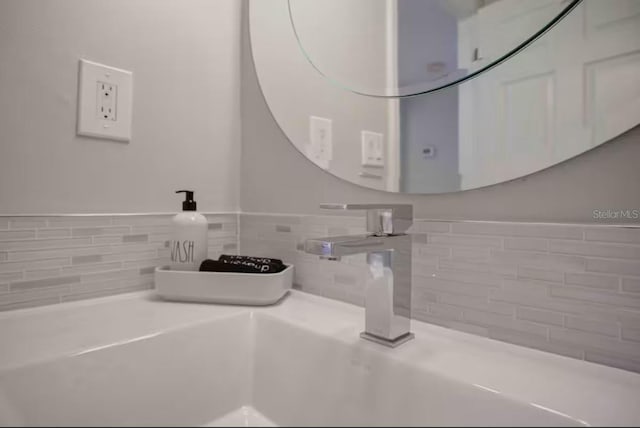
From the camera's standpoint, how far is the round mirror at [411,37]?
0.60 meters

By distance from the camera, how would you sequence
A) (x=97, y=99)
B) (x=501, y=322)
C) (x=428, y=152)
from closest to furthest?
(x=501, y=322)
(x=428, y=152)
(x=97, y=99)

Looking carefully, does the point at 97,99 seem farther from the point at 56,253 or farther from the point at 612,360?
the point at 612,360

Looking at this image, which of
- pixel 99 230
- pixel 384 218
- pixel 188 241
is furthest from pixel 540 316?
pixel 99 230

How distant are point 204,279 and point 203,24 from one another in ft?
2.14

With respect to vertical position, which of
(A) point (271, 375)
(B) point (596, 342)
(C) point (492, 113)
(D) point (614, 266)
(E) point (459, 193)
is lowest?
(A) point (271, 375)

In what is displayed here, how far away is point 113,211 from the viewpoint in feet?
2.72

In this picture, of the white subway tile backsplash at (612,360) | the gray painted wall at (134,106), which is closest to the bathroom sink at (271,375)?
the white subway tile backsplash at (612,360)

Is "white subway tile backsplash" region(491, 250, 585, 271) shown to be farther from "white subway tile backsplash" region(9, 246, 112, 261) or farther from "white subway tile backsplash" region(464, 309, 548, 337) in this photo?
"white subway tile backsplash" region(9, 246, 112, 261)

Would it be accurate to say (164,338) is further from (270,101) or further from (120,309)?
(270,101)

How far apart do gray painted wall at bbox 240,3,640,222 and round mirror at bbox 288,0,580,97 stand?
0.19 m

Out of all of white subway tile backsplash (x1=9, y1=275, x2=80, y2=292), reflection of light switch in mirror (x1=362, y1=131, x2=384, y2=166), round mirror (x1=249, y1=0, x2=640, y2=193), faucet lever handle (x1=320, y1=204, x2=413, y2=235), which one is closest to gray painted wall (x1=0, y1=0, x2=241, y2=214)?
white subway tile backsplash (x1=9, y1=275, x2=80, y2=292)

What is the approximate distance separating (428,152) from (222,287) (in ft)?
1.55

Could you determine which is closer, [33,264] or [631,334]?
[631,334]

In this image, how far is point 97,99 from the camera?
0.80 m
